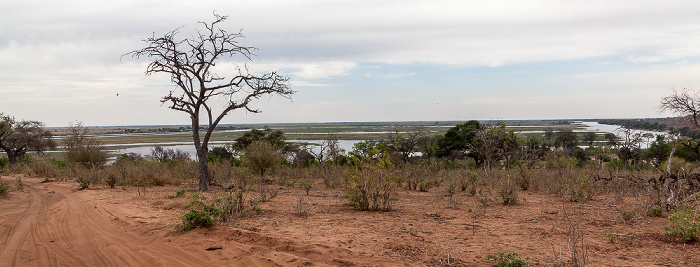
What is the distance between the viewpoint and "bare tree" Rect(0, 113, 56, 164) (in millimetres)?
30984

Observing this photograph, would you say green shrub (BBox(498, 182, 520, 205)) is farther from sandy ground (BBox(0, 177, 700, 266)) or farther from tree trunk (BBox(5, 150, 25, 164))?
tree trunk (BBox(5, 150, 25, 164))

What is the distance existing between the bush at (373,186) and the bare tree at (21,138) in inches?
1240

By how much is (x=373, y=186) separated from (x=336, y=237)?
2588 millimetres

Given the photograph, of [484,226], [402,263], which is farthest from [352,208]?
[402,263]

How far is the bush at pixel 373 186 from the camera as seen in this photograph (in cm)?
889

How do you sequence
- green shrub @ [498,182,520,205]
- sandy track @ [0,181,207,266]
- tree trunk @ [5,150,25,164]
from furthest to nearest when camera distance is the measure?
1. tree trunk @ [5,150,25,164]
2. green shrub @ [498,182,520,205]
3. sandy track @ [0,181,207,266]

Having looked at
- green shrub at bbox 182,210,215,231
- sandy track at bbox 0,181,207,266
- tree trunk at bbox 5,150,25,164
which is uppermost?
green shrub at bbox 182,210,215,231

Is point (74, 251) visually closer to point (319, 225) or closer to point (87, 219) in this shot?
point (87, 219)

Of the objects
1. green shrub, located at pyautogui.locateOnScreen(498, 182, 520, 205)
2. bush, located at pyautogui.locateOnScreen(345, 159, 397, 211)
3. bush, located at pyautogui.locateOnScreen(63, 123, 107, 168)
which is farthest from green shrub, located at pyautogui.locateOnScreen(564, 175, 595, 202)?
bush, located at pyautogui.locateOnScreen(63, 123, 107, 168)

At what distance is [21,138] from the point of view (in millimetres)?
32750

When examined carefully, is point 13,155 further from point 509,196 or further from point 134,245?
point 509,196

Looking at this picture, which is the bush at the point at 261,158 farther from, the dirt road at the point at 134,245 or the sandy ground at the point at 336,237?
the dirt road at the point at 134,245

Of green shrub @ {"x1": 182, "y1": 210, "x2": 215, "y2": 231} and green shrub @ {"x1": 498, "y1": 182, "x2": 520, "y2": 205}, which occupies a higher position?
green shrub @ {"x1": 182, "y1": 210, "x2": 215, "y2": 231}

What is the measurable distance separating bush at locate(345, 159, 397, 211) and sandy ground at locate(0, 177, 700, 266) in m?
0.35
